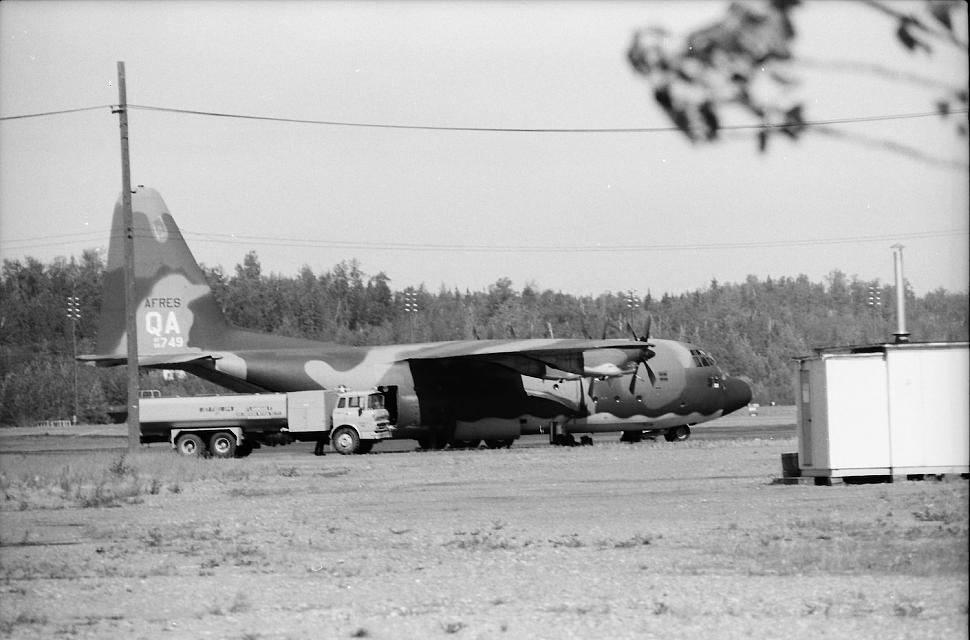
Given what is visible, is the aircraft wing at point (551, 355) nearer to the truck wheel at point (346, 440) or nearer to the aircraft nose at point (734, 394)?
the truck wheel at point (346, 440)

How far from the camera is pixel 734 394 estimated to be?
41125mm

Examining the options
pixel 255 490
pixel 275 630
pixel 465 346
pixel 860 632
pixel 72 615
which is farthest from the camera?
pixel 465 346

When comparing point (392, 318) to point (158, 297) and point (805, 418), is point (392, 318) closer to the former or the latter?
point (158, 297)

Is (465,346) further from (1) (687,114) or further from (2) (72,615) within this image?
(1) (687,114)

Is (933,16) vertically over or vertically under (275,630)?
over

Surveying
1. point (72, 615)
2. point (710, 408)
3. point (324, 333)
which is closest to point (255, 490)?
point (72, 615)

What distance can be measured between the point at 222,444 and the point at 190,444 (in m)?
0.97

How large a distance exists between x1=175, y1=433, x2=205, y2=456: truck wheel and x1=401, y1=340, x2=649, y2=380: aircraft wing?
22.0 feet

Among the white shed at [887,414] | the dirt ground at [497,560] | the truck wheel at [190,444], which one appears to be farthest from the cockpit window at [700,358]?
the white shed at [887,414]

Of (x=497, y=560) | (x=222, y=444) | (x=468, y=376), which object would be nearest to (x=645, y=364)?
(x=468, y=376)

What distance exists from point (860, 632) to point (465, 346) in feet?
93.8

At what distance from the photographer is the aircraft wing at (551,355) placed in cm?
3569

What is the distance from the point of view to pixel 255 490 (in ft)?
78.7

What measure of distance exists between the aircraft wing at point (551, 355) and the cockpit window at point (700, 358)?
2.81 m
